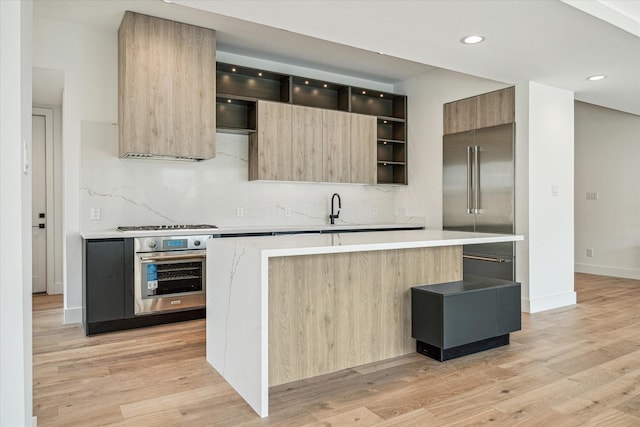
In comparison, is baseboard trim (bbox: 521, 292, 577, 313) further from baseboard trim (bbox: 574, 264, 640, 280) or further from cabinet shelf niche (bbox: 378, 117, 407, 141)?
cabinet shelf niche (bbox: 378, 117, 407, 141)

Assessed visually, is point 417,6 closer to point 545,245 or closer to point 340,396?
point 340,396

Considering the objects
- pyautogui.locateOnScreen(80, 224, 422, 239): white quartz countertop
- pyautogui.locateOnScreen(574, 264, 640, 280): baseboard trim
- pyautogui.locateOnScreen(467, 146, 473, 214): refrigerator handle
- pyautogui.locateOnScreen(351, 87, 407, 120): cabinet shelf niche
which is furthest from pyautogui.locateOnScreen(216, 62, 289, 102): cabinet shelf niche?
pyautogui.locateOnScreen(574, 264, 640, 280): baseboard trim

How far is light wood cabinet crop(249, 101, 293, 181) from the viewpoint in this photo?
4832 millimetres

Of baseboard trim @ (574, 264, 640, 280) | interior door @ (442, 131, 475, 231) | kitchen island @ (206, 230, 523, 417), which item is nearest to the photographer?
kitchen island @ (206, 230, 523, 417)

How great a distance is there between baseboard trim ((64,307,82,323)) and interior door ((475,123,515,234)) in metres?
4.24

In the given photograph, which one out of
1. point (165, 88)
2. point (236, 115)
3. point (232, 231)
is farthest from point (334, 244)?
point (236, 115)

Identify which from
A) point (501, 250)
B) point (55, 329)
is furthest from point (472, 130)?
point (55, 329)

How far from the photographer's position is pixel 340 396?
2.52 metres

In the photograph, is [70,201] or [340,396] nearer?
[340,396]

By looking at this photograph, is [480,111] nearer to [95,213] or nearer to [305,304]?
[305,304]

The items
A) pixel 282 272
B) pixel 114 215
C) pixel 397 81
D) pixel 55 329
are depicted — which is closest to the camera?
pixel 282 272

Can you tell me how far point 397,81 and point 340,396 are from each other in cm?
473

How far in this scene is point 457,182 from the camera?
5.32m

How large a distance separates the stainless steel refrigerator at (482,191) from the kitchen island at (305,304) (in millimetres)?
1696
